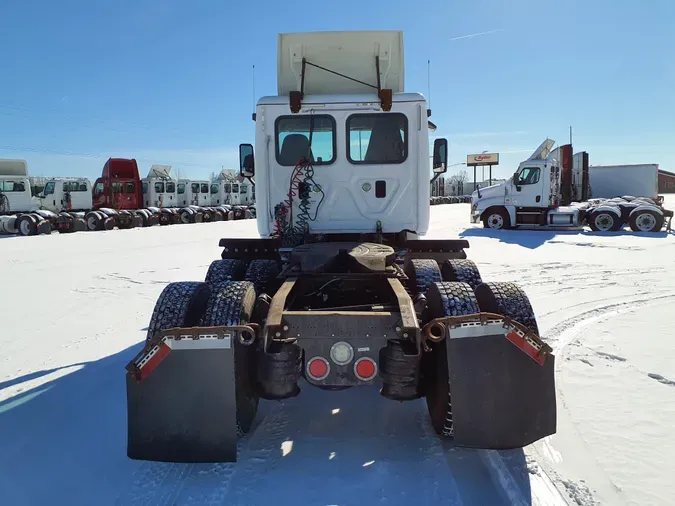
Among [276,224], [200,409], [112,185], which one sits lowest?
[200,409]

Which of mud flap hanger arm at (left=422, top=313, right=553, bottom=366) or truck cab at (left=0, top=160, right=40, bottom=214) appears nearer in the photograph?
mud flap hanger arm at (left=422, top=313, right=553, bottom=366)

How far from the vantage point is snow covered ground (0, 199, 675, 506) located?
276 centimetres

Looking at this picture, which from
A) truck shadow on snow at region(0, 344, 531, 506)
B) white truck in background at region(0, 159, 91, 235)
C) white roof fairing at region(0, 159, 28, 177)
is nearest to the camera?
truck shadow on snow at region(0, 344, 531, 506)

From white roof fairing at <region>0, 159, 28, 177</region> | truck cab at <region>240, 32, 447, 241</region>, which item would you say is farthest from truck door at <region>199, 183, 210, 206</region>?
truck cab at <region>240, 32, 447, 241</region>

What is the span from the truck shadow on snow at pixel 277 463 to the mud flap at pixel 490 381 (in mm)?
329

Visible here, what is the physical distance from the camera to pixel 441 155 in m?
5.83

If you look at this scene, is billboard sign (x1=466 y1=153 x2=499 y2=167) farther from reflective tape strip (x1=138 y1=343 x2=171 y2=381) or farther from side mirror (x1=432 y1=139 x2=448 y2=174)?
A: reflective tape strip (x1=138 y1=343 x2=171 y2=381)

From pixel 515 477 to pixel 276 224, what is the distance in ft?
12.2

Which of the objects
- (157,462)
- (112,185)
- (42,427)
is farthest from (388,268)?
(112,185)

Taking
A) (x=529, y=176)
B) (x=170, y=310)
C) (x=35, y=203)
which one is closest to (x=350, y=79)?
(x=170, y=310)

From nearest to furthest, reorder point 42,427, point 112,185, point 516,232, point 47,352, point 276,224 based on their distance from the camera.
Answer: point 42,427
point 47,352
point 276,224
point 516,232
point 112,185

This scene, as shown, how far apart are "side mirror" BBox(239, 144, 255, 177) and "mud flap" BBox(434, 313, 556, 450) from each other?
13.1 ft

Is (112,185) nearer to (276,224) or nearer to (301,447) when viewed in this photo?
(276,224)

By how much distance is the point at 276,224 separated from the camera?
5625 millimetres
